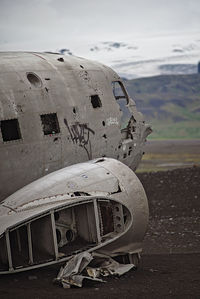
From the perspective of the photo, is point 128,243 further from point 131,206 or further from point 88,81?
point 88,81

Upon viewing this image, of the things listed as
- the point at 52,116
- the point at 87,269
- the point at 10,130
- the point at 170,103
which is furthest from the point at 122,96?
the point at 170,103

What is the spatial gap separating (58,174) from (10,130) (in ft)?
5.50

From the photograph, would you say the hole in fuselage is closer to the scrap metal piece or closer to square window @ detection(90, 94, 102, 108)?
square window @ detection(90, 94, 102, 108)

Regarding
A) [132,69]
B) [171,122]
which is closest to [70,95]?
[171,122]

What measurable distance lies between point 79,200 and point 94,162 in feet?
6.68

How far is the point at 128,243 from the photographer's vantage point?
42.0 feet

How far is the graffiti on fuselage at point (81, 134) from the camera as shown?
576 inches

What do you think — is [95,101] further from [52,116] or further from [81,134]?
[52,116]

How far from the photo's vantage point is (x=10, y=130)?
13266 mm

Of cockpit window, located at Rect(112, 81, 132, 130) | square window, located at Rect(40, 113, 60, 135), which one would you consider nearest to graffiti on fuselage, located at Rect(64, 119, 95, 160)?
square window, located at Rect(40, 113, 60, 135)

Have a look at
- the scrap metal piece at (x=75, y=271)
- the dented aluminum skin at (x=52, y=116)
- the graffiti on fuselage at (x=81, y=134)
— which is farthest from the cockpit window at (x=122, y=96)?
the scrap metal piece at (x=75, y=271)

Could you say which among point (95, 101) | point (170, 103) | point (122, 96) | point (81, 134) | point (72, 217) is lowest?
point (170, 103)

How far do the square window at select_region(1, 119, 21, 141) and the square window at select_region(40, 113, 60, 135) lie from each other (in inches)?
32.7

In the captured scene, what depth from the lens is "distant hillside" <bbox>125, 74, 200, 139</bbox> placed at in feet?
268
